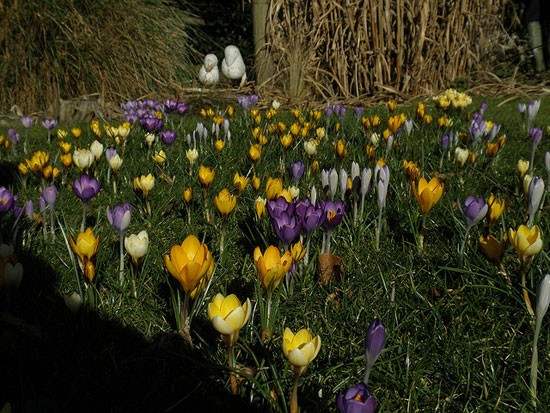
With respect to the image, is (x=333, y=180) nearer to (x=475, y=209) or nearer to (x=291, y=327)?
(x=475, y=209)

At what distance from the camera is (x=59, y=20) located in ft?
23.6

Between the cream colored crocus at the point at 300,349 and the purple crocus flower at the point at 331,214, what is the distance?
2.25ft

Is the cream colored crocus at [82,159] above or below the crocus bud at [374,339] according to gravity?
above

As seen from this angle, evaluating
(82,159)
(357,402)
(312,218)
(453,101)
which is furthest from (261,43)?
(357,402)

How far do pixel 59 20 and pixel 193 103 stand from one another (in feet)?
7.33

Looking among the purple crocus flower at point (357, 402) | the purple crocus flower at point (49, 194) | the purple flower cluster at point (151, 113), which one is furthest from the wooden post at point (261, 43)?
the purple crocus flower at point (357, 402)

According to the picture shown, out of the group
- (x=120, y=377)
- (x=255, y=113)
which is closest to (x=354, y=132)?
(x=255, y=113)

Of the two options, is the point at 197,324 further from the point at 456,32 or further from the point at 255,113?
the point at 456,32

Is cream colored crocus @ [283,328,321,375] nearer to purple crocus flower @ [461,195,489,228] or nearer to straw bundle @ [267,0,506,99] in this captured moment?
purple crocus flower @ [461,195,489,228]

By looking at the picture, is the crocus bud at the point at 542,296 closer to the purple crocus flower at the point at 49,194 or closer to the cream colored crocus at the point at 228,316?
the cream colored crocus at the point at 228,316

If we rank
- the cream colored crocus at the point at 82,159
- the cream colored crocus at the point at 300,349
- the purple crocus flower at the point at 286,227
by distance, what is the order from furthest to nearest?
the cream colored crocus at the point at 82,159 → the purple crocus flower at the point at 286,227 → the cream colored crocus at the point at 300,349

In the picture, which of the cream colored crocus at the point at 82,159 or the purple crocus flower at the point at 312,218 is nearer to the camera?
the purple crocus flower at the point at 312,218

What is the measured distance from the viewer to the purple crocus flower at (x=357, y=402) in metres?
0.90

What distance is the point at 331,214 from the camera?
184 cm
